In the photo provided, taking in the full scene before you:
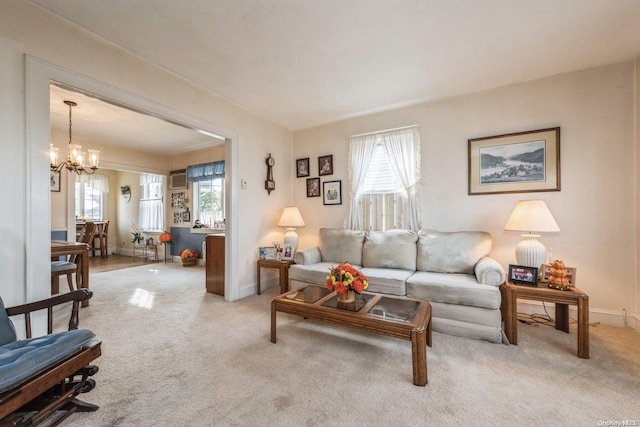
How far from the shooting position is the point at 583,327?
78.0 inches

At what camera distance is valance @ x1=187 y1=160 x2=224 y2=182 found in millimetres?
5363

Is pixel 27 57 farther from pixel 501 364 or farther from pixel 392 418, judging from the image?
pixel 501 364

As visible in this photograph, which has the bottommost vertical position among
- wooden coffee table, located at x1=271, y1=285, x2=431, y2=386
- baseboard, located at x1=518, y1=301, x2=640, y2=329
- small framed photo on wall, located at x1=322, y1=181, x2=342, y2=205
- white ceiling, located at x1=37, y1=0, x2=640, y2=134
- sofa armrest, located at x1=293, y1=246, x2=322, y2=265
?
baseboard, located at x1=518, y1=301, x2=640, y2=329

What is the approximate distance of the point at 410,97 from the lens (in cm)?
323

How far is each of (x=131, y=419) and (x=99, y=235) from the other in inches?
288

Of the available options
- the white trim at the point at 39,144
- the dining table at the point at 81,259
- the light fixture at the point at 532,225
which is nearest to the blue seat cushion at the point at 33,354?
the white trim at the point at 39,144

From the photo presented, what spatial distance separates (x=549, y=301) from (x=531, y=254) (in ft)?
1.45

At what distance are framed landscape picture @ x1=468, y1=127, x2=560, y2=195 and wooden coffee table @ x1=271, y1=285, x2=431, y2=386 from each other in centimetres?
181

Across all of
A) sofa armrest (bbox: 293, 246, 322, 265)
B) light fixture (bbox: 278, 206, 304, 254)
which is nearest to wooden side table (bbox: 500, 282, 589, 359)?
sofa armrest (bbox: 293, 246, 322, 265)

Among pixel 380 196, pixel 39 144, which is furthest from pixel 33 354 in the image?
pixel 380 196

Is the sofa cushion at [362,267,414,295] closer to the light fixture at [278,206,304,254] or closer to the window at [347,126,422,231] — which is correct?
the window at [347,126,422,231]

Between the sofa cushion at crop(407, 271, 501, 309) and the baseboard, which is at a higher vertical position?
the sofa cushion at crop(407, 271, 501, 309)

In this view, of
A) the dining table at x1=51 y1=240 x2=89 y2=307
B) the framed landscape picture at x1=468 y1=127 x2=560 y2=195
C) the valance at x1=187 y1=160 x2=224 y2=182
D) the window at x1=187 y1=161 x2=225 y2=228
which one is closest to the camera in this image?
the framed landscape picture at x1=468 y1=127 x2=560 y2=195

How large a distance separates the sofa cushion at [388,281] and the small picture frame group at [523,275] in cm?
90
